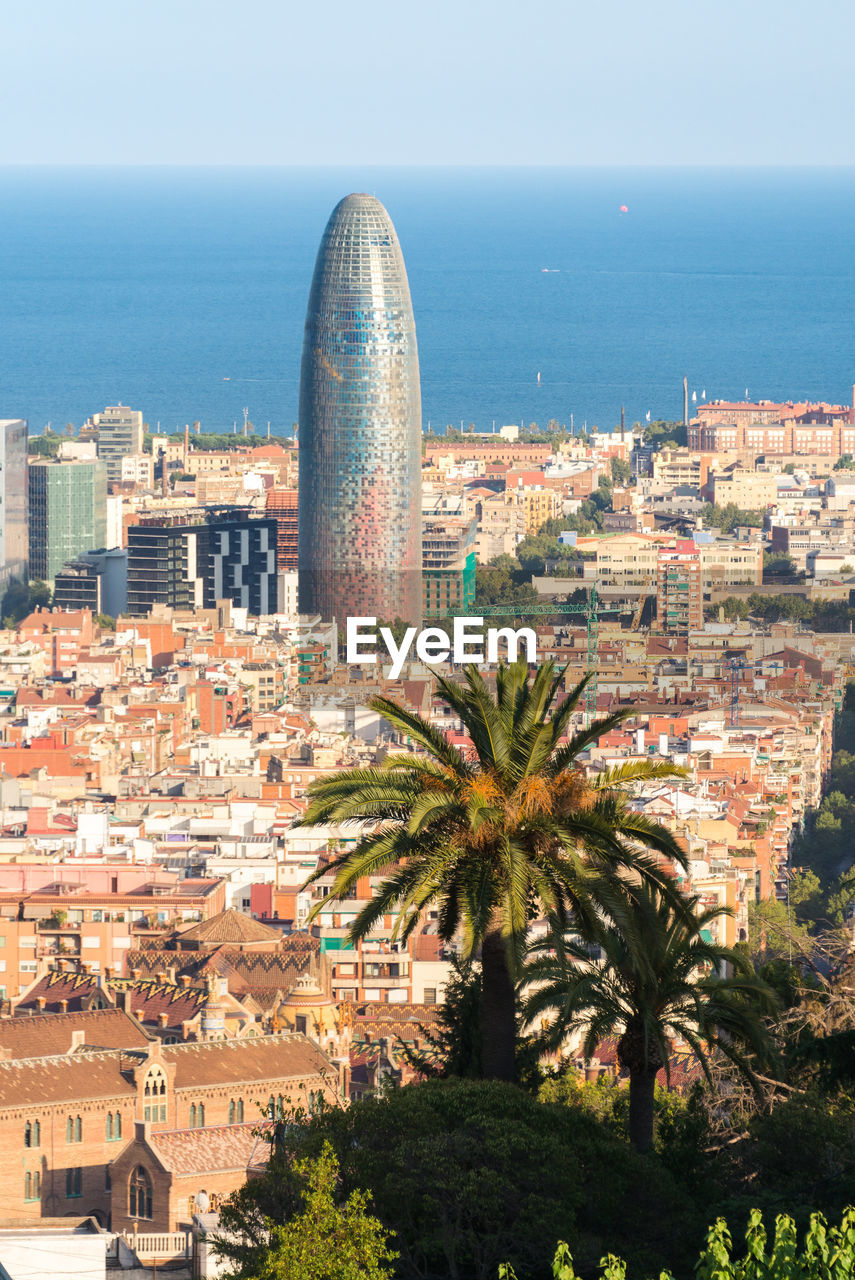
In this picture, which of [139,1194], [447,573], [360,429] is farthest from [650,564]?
[139,1194]

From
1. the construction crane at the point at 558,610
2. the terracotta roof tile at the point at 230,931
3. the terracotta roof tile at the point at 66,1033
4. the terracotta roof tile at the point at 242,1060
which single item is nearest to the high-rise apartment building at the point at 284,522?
the construction crane at the point at 558,610

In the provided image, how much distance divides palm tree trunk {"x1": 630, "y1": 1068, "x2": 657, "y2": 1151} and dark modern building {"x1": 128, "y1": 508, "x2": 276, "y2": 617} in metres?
71.1

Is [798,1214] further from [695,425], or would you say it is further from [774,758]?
[695,425]

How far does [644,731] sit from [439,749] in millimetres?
39965

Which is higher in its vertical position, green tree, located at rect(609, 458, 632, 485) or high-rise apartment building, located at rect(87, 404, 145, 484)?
high-rise apartment building, located at rect(87, 404, 145, 484)

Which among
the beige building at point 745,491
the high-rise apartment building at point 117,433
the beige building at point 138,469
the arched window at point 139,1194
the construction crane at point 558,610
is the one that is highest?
the high-rise apartment building at point 117,433

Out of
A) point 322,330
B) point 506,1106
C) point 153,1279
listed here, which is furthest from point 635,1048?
point 322,330

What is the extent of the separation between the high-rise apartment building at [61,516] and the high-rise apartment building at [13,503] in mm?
898

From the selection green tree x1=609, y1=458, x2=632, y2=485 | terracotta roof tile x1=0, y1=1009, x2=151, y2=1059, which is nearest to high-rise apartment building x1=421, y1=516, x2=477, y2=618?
green tree x1=609, y1=458, x2=632, y2=485

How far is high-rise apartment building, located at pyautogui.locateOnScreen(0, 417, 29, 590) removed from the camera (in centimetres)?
9950

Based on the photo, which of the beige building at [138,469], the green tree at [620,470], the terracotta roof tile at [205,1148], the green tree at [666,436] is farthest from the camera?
the green tree at [666,436]

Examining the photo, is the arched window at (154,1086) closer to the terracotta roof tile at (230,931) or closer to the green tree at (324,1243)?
the terracotta roof tile at (230,931)

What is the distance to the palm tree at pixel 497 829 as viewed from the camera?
16.5 metres

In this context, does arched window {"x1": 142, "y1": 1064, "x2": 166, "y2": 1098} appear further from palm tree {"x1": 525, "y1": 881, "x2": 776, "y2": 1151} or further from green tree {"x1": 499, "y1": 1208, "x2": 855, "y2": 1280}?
green tree {"x1": 499, "y1": 1208, "x2": 855, "y2": 1280}
